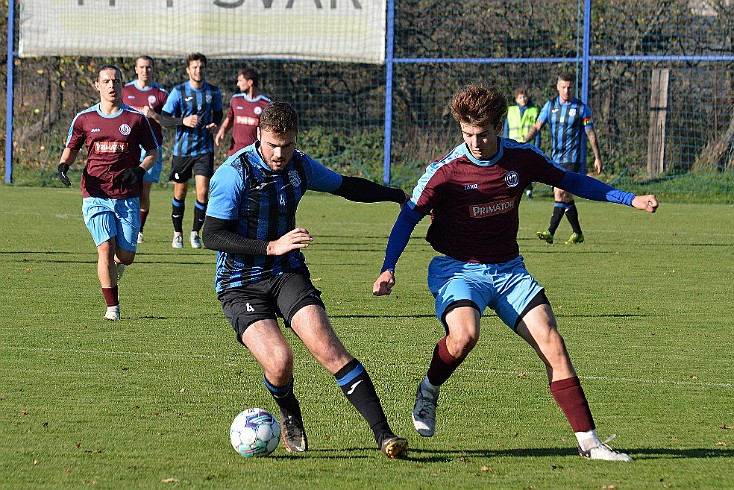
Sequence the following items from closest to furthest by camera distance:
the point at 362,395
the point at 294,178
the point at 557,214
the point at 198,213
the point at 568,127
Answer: the point at 362,395 → the point at 294,178 → the point at 198,213 → the point at 557,214 → the point at 568,127

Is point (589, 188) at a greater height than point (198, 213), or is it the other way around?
point (589, 188)

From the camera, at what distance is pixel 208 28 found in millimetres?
23766

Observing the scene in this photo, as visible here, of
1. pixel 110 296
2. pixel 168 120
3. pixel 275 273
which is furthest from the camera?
pixel 168 120

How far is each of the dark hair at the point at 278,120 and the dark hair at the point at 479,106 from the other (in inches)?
29.9

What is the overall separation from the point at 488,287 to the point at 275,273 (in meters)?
1.01

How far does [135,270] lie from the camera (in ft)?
40.7

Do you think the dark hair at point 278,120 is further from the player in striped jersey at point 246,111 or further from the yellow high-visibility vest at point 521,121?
the yellow high-visibility vest at point 521,121

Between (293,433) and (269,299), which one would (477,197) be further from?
(293,433)

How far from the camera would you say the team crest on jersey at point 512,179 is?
5.98m

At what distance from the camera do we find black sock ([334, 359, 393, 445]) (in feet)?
17.9

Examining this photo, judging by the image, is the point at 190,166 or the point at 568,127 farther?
the point at 568,127

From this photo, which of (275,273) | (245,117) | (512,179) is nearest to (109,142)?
(275,273)

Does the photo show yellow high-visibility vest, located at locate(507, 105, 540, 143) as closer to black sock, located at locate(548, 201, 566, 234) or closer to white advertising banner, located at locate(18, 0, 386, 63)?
white advertising banner, located at locate(18, 0, 386, 63)

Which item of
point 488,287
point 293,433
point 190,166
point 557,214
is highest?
point 488,287
